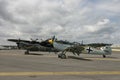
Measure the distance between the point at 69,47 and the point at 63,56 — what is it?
2.14 metres

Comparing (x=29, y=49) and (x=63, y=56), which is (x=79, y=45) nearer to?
(x=63, y=56)

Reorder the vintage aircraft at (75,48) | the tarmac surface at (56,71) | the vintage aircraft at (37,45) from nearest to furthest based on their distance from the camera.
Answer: the tarmac surface at (56,71) → the vintage aircraft at (75,48) → the vintage aircraft at (37,45)

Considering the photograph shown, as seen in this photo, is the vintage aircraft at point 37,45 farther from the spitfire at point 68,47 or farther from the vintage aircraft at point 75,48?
the vintage aircraft at point 75,48

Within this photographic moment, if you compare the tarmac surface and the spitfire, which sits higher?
the spitfire

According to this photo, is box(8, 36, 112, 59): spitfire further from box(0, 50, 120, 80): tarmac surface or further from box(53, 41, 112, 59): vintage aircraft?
box(0, 50, 120, 80): tarmac surface

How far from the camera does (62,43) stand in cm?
3772

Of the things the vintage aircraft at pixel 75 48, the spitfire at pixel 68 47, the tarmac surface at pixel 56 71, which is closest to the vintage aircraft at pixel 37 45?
the spitfire at pixel 68 47

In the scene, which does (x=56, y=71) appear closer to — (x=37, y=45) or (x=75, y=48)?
(x=75, y=48)

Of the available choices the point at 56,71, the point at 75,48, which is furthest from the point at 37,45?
the point at 56,71

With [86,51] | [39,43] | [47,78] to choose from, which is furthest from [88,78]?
[39,43]

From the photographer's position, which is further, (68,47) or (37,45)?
(37,45)

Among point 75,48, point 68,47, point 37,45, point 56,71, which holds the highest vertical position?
point 37,45

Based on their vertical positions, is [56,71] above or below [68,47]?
below

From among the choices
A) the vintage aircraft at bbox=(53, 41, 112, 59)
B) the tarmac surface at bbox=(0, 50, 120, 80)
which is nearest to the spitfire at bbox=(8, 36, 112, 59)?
the vintage aircraft at bbox=(53, 41, 112, 59)
